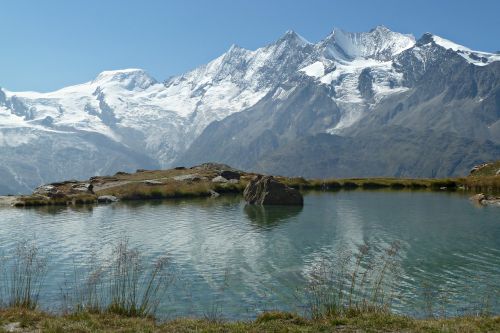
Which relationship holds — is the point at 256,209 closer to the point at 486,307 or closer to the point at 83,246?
the point at 83,246

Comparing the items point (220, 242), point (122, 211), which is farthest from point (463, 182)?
point (220, 242)

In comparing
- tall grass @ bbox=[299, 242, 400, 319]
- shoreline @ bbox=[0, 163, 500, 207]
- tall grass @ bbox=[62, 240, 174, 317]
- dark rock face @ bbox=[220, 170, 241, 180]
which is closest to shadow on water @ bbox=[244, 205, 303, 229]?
tall grass @ bbox=[299, 242, 400, 319]

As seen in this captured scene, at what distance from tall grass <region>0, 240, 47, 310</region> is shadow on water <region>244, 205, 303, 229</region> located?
36001mm

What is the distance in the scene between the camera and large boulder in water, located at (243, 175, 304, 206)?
11256 centimetres

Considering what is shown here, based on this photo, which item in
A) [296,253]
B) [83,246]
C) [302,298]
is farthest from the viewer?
[83,246]

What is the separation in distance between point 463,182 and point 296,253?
399ft

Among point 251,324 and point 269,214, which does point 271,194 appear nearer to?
point 269,214

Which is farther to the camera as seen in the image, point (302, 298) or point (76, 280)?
point (76, 280)

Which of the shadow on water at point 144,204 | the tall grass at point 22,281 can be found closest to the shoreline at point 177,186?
the shadow on water at point 144,204

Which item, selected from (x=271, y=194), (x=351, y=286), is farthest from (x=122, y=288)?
(x=271, y=194)

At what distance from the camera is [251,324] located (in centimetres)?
2748

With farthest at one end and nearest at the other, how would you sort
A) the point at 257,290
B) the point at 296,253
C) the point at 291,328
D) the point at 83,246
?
the point at 83,246, the point at 296,253, the point at 257,290, the point at 291,328

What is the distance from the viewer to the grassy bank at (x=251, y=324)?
25984 mm

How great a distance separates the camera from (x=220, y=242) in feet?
213
